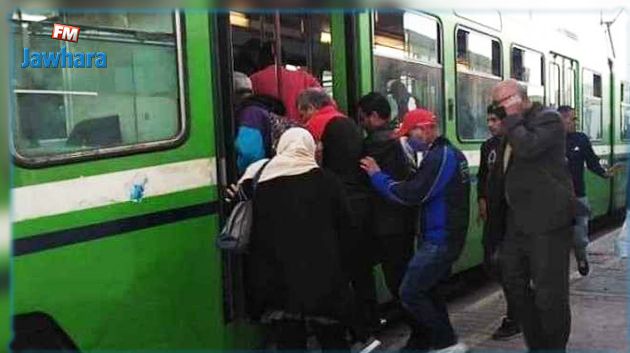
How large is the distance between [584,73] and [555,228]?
7.48m

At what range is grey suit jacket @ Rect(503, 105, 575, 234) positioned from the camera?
4320 millimetres

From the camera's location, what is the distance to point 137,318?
3807 mm

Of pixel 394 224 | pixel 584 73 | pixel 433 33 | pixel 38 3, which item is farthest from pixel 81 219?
pixel 584 73

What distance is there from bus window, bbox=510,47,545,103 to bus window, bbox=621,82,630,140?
193 inches

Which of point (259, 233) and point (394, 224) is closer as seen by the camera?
point (259, 233)

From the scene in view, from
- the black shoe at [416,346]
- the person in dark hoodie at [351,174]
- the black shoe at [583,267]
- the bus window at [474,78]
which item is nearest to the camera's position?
the person in dark hoodie at [351,174]

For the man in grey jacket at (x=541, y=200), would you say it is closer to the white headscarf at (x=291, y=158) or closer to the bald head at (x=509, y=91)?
the bald head at (x=509, y=91)

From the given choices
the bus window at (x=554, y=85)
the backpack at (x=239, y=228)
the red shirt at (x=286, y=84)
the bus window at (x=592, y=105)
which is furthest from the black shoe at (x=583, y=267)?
the backpack at (x=239, y=228)

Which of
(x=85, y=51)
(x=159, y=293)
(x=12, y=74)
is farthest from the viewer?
(x=159, y=293)

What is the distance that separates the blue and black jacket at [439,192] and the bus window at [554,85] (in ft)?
16.2

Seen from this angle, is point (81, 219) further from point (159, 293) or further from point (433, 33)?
point (433, 33)

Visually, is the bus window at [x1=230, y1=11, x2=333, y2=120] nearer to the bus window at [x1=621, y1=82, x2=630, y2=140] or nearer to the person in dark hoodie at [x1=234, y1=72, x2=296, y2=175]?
the person in dark hoodie at [x1=234, y1=72, x2=296, y2=175]

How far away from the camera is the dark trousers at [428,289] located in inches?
197

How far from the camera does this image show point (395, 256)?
17.2ft
